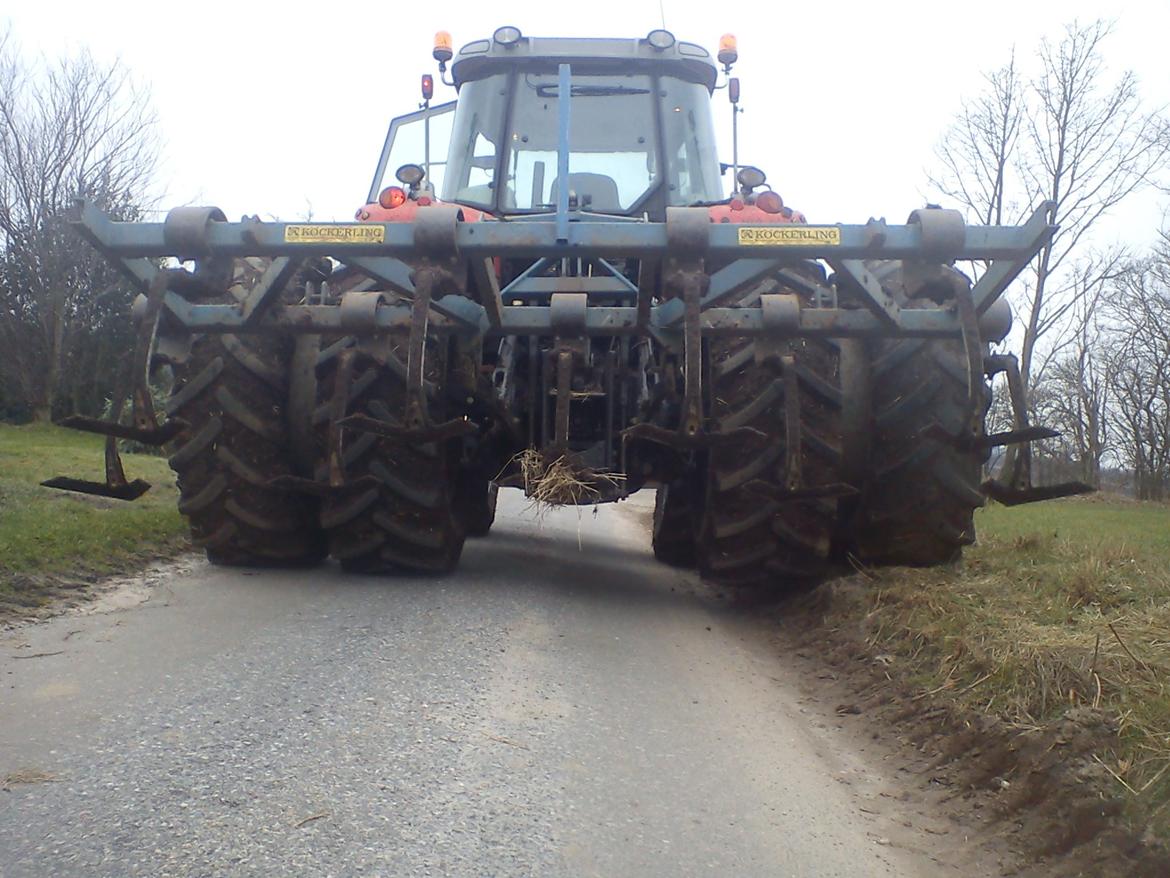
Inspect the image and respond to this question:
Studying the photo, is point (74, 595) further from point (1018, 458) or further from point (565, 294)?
point (1018, 458)

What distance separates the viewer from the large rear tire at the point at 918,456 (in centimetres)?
580

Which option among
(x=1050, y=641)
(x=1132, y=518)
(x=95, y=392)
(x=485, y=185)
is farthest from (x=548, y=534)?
(x=95, y=392)

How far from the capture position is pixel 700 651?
5453 mm

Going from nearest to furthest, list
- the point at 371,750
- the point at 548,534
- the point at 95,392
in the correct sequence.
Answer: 1. the point at 371,750
2. the point at 548,534
3. the point at 95,392

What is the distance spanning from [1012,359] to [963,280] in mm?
573

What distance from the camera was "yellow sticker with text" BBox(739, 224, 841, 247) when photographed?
503 cm

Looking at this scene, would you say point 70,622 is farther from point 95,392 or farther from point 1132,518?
point 95,392

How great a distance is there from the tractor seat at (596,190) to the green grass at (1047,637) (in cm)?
274

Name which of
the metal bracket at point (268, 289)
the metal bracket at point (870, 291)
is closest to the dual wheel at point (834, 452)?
the metal bracket at point (870, 291)

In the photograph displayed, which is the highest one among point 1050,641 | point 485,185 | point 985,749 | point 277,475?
point 485,185

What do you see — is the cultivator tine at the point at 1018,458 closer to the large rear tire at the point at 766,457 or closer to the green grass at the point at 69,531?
the large rear tire at the point at 766,457

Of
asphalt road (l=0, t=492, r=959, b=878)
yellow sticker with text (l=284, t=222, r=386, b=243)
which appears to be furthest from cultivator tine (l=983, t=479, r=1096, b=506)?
yellow sticker with text (l=284, t=222, r=386, b=243)

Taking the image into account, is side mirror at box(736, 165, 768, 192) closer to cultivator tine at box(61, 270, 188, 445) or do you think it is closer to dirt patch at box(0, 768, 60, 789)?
cultivator tine at box(61, 270, 188, 445)

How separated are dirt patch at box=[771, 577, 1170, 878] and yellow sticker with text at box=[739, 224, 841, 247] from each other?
1.78m
